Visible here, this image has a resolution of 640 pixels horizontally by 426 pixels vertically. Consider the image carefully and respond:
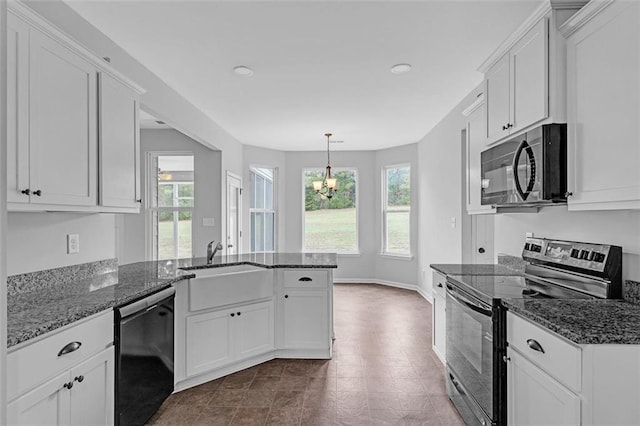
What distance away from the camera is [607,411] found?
1.37 metres

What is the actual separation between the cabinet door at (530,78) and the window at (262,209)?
16.8 ft

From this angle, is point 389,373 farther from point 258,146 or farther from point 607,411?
point 258,146

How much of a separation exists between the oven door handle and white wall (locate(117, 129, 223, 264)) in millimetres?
3803

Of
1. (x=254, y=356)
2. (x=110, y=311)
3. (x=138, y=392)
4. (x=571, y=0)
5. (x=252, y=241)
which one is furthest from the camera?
(x=252, y=241)

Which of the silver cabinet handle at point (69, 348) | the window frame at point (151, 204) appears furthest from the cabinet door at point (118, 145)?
the window frame at point (151, 204)

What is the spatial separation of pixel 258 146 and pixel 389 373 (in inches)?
193

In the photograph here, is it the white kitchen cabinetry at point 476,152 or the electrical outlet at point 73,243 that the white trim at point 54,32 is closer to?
the electrical outlet at point 73,243

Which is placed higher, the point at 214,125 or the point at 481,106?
the point at 214,125

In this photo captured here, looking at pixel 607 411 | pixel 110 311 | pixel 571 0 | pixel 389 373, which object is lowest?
pixel 389 373

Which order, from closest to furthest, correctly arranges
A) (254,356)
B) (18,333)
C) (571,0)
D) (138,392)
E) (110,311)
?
(18,333), (110,311), (571,0), (138,392), (254,356)

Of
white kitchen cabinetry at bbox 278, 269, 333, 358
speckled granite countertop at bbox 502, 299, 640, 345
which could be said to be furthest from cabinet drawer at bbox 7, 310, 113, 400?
speckled granite countertop at bbox 502, 299, 640, 345

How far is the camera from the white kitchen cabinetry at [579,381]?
53.8 inches

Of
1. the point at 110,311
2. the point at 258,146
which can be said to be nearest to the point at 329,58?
the point at 110,311

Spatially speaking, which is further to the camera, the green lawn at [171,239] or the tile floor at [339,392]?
the green lawn at [171,239]
